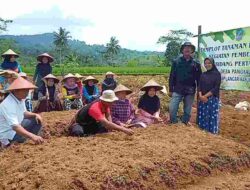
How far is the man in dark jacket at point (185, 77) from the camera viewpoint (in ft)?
23.9

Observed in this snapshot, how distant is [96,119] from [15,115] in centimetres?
108

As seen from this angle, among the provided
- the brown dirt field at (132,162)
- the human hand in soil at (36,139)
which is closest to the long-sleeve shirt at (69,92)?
the brown dirt field at (132,162)

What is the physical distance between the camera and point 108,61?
260ft

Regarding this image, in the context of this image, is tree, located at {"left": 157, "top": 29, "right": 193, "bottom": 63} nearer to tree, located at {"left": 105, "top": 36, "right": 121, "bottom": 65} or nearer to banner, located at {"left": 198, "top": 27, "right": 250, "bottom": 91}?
tree, located at {"left": 105, "top": 36, "right": 121, "bottom": 65}

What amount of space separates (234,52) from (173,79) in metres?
1.59

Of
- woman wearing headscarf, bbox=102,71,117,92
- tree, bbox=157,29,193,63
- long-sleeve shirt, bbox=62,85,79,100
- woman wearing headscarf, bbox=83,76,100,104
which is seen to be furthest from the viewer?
tree, bbox=157,29,193,63

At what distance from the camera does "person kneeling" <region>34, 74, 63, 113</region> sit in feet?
29.2

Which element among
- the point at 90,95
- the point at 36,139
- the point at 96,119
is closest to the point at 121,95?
the point at 96,119

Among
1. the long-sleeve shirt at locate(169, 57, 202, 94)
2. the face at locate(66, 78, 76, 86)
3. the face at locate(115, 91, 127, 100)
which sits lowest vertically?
the face at locate(115, 91, 127, 100)

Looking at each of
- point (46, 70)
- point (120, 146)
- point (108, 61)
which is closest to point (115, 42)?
point (108, 61)

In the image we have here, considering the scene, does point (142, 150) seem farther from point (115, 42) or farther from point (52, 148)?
point (115, 42)

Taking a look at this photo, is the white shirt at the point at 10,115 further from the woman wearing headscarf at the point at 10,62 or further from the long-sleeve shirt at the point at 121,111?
the woman wearing headscarf at the point at 10,62

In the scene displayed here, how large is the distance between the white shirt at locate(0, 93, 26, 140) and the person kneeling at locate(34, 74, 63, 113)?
3.56m

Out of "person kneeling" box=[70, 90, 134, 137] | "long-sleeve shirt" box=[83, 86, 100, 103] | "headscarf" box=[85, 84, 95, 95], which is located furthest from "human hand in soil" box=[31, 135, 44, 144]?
"headscarf" box=[85, 84, 95, 95]
